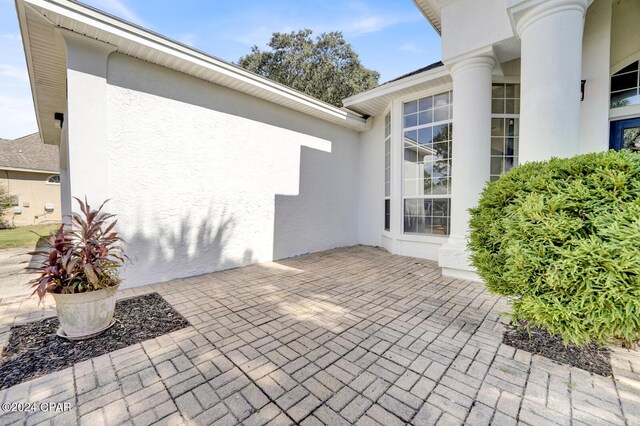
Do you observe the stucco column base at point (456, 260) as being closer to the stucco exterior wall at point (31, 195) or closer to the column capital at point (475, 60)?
the column capital at point (475, 60)

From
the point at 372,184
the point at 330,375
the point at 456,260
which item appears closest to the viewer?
the point at 330,375

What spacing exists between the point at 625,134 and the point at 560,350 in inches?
183

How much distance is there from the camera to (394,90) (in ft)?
21.3

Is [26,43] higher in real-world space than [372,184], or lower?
higher

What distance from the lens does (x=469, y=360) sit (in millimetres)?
2451

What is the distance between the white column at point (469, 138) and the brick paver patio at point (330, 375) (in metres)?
1.53

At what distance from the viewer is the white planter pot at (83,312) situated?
2723mm

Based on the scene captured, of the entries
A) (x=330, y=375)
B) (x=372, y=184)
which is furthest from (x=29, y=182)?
(x=330, y=375)

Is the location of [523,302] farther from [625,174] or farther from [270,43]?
[270,43]

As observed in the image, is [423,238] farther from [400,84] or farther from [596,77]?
Result: [596,77]

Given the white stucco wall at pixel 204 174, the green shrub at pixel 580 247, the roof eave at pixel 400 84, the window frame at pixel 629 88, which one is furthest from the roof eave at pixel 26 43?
the window frame at pixel 629 88

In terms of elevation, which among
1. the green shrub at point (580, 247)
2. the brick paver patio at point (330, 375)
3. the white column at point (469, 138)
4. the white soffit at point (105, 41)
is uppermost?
the white soffit at point (105, 41)

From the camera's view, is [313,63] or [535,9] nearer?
[535,9]

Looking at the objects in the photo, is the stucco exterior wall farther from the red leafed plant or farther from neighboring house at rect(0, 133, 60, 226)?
the red leafed plant
